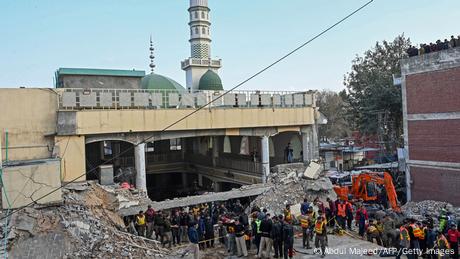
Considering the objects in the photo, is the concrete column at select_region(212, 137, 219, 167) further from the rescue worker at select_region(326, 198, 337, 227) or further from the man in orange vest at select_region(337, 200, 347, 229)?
the man in orange vest at select_region(337, 200, 347, 229)

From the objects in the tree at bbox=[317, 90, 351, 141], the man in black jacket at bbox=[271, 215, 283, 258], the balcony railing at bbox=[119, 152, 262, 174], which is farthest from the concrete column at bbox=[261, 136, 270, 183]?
the tree at bbox=[317, 90, 351, 141]

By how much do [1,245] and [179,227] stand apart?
5062mm

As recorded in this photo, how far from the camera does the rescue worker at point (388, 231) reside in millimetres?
11531

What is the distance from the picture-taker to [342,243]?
11812mm

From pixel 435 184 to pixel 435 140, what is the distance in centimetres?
239

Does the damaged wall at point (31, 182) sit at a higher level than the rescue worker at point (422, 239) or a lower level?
higher

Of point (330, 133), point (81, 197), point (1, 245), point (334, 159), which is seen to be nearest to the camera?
point (1, 245)

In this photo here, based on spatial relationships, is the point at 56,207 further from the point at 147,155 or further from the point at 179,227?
the point at 147,155

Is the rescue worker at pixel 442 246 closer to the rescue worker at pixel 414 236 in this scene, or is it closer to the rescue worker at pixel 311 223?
the rescue worker at pixel 414 236

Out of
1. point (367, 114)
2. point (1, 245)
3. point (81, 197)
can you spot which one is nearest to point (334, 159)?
point (367, 114)

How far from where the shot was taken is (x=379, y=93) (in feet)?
94.8

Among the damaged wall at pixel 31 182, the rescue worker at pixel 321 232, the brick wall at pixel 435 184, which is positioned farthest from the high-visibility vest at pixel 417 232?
the damaged wall at pixel 31 182

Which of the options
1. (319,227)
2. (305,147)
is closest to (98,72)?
(305,147)

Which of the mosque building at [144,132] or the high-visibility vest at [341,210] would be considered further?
the mosque building at [144,132]
